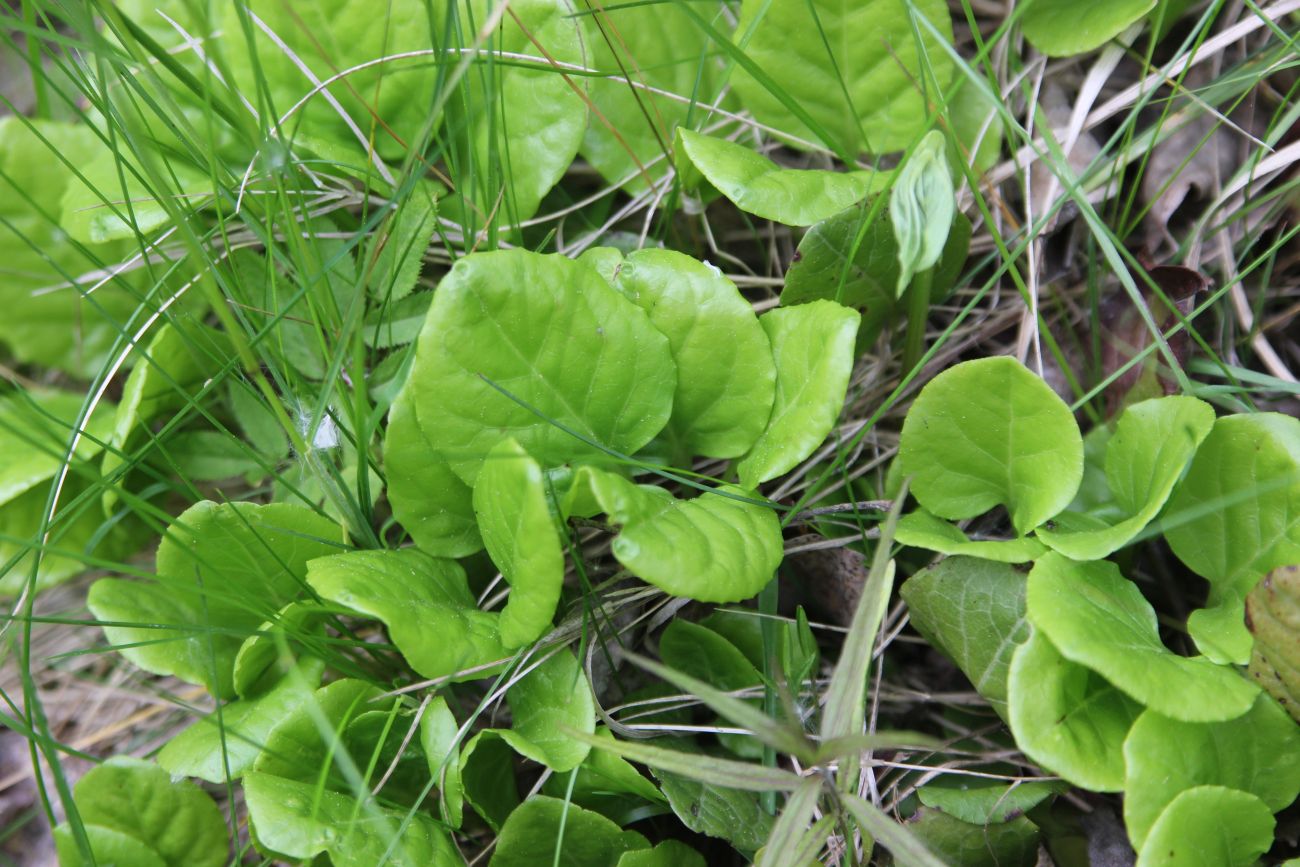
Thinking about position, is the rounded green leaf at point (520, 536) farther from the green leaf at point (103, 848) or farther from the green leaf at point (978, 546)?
the green leaf at point (103, 848)

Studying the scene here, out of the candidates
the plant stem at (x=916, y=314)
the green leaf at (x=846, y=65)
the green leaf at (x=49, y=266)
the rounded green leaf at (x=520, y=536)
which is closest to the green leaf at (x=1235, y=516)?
the plant stem at (x=916, y=314)

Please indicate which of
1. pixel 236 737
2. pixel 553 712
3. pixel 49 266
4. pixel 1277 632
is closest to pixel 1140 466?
pixel 1277 632

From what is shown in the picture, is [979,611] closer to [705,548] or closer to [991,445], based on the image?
[991,445]

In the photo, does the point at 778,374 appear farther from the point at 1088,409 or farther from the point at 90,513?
the point at 90,513

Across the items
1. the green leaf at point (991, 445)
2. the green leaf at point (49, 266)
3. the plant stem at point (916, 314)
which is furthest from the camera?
the green leaf at point (49, 266)

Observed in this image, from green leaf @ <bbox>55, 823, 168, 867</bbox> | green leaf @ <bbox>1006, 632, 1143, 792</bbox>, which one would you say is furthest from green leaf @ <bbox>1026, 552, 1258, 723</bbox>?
green leaf @ <bbox>55, 823, 168, 867</bbox>

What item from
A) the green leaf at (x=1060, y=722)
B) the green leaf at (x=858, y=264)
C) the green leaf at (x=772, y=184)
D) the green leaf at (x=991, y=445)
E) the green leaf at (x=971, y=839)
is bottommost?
the green leaf at (x=971, y=839)

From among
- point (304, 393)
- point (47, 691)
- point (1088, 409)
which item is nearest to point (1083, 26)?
point (1088, 409)
